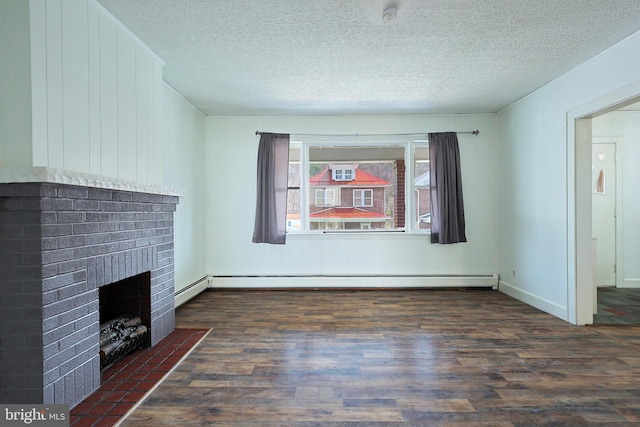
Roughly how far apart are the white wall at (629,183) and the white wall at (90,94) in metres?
5.90

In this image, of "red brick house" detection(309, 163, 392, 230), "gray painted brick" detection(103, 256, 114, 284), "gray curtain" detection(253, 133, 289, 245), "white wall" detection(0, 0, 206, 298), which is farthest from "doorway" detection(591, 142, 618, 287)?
"gray painted brick" detection(103, 256, 114, 284)

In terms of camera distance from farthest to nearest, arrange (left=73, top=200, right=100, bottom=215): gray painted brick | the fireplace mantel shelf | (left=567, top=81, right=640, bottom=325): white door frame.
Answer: (left=567, top=81, right=640, bottom=325): white door frame < (left=73, top=200, right=100, bottom=215): gray painted brick < the fireplace mantel shelf

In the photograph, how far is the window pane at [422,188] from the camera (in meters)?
4.90

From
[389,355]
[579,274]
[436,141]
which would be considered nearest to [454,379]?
[389,355]

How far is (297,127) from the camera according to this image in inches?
190

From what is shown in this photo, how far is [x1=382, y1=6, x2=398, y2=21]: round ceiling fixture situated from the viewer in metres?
2.18

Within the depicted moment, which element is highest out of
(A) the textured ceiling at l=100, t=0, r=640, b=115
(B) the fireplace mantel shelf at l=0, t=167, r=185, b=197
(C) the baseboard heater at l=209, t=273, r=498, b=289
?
(A) the textured ceiling at l=100, t=0, r=640, b=115

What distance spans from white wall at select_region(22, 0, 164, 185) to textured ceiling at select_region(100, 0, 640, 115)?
21cm

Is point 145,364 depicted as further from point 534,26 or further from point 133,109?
point 534,26

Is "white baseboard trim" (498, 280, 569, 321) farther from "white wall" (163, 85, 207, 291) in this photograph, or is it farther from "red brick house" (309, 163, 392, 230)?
"white wall" (163, 85, 207, 291)

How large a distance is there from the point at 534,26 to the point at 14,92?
11.0ft

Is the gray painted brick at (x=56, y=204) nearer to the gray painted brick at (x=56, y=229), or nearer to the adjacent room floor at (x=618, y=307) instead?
the gray painted brick at (x=56, y=229)

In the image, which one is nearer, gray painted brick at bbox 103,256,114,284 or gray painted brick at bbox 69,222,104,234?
gray painted brick at bbox 69,222,104,234

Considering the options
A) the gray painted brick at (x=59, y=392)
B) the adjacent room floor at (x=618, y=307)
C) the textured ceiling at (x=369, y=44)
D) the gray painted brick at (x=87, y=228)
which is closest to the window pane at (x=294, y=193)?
the textured ceiling at (x=369, y=44)
